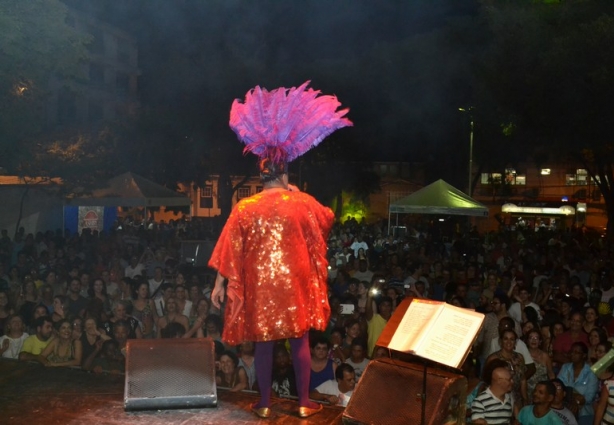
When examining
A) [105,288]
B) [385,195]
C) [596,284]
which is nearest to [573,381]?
[596,284]

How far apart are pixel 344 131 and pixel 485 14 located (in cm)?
1135

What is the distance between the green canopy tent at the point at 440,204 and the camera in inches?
515

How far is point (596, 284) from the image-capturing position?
407 inches

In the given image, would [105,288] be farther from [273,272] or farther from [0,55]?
[273,272]

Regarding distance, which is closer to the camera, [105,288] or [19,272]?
[105,288]

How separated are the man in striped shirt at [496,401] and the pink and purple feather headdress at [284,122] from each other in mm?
2340

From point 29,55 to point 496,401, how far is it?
7203 mm

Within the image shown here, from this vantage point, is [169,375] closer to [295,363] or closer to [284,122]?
[295,363]

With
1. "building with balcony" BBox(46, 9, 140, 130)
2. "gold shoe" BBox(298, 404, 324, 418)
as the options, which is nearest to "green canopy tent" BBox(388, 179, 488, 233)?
"gold shoe" BBox(298, 404, 324, 418)

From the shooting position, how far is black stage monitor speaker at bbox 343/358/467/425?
12.0 feet

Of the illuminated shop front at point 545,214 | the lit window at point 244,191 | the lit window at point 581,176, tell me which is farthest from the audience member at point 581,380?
the lit window at point 581,176

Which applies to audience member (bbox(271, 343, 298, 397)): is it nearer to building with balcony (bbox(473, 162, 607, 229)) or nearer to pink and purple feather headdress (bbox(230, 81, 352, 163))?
pink and purple feather headdress (bbox(230, 81, 352, 163))

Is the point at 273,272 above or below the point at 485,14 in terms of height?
below

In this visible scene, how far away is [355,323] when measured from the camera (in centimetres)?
712
